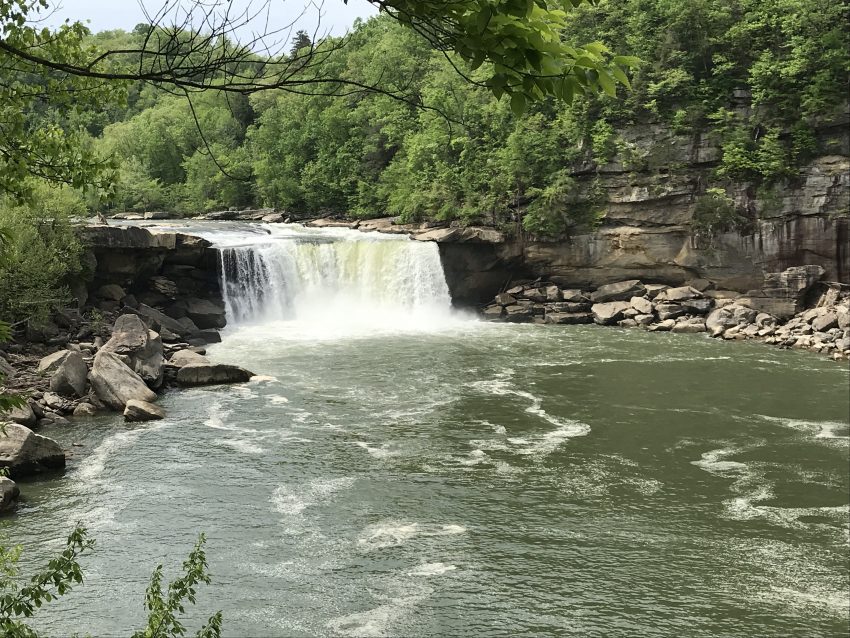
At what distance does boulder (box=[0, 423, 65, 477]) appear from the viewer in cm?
1764

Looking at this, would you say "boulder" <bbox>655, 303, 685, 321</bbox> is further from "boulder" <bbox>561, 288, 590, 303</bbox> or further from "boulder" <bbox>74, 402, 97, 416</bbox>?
"boulder" <bbox>74, 402, 97, 416</bbox>

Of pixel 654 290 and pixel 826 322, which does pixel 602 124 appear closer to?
pixel 654 290

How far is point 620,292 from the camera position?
127 ft

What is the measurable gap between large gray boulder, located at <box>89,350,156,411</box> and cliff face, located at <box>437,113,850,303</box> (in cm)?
1882

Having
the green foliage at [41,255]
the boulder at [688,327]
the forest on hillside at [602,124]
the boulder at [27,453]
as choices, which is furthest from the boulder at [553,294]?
the boulder at [27,453]

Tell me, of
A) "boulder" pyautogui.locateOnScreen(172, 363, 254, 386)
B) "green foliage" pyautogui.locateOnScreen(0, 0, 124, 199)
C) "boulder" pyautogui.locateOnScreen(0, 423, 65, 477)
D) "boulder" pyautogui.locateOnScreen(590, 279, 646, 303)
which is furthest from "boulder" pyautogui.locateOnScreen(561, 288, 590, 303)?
"green foliage" pyautogui.locateOnScreen(0, 0, 124, 199)

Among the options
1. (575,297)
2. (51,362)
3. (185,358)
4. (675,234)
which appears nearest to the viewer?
(51,362)

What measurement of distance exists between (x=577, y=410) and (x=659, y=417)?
7.30 feet

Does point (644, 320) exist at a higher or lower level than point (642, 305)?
lower

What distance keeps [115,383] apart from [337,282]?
16.8 meters

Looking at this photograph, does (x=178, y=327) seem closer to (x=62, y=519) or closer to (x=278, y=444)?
(x=278, y=444)

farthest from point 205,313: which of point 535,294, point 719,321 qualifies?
point 719,321

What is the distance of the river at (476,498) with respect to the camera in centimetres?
1292

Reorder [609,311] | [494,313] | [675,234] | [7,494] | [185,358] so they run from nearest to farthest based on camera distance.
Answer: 1. [7,494]
2. [185,358]
3. [609,311]
4. [675,234]
5. [494,313]
